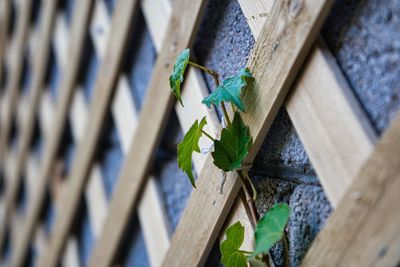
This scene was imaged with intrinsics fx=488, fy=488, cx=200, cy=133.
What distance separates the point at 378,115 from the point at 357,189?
0.22 feet

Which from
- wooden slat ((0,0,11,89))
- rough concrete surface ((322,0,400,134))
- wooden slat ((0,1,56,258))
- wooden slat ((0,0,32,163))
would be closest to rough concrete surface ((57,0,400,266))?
rough concrete surface ((322,0,400,134))

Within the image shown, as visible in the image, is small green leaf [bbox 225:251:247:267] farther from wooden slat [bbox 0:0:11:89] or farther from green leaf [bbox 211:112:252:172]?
wooden slat [bbox 0:0:11:89]

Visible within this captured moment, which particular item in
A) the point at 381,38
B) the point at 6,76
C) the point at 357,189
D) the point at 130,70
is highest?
the point at 6,76

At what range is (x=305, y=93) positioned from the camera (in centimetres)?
48

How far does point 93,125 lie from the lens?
109cm

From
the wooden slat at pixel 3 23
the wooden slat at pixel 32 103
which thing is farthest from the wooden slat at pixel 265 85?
the wooden slat at pixel 3 23

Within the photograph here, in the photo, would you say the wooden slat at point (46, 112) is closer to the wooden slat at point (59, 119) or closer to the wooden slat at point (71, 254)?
the wooden slat at point (59, 119)

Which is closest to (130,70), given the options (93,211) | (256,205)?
(93,211)

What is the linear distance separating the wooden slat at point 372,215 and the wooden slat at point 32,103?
42.1 inches

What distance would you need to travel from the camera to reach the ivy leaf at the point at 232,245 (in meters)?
0.52

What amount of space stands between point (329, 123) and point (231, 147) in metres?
0.12

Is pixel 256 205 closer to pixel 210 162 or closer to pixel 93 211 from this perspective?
pixel 210 162

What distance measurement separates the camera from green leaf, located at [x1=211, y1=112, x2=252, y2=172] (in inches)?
20.8

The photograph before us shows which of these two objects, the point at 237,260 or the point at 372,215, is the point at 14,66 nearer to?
the point at 237,260
